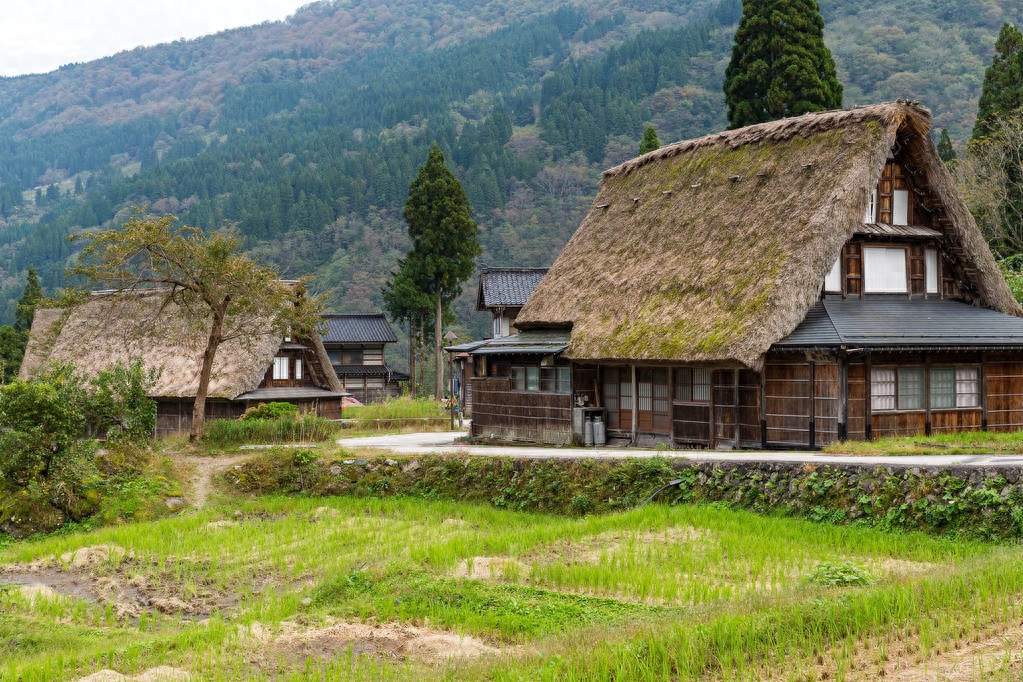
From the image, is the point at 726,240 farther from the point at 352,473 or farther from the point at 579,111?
the point at 579,111

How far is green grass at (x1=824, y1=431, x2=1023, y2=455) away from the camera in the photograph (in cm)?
1731

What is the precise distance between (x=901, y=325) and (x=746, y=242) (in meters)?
3.89

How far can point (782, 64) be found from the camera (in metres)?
32.5

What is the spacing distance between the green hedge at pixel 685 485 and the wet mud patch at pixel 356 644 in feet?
23.1

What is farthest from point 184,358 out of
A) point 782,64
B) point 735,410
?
point 782,64

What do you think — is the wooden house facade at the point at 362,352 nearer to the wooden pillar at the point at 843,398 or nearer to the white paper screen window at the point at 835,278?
the white paper screen window at the point at 835,278

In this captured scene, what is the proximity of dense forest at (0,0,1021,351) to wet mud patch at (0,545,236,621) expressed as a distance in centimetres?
4824

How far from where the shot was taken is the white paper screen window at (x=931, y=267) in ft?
77.7

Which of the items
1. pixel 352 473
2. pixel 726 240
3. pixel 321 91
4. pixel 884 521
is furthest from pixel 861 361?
pixel 321 91

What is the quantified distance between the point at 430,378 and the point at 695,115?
35375mm

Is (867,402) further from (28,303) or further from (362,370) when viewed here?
(28,303)

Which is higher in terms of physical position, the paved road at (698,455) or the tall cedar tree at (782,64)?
the tall cedar tree at (782,64)

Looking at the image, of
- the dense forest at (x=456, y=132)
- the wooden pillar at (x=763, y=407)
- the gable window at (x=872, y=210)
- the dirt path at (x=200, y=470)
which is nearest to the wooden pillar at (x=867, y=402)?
the wooden pillar at (x=763, y=407)

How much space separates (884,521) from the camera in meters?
13.8
